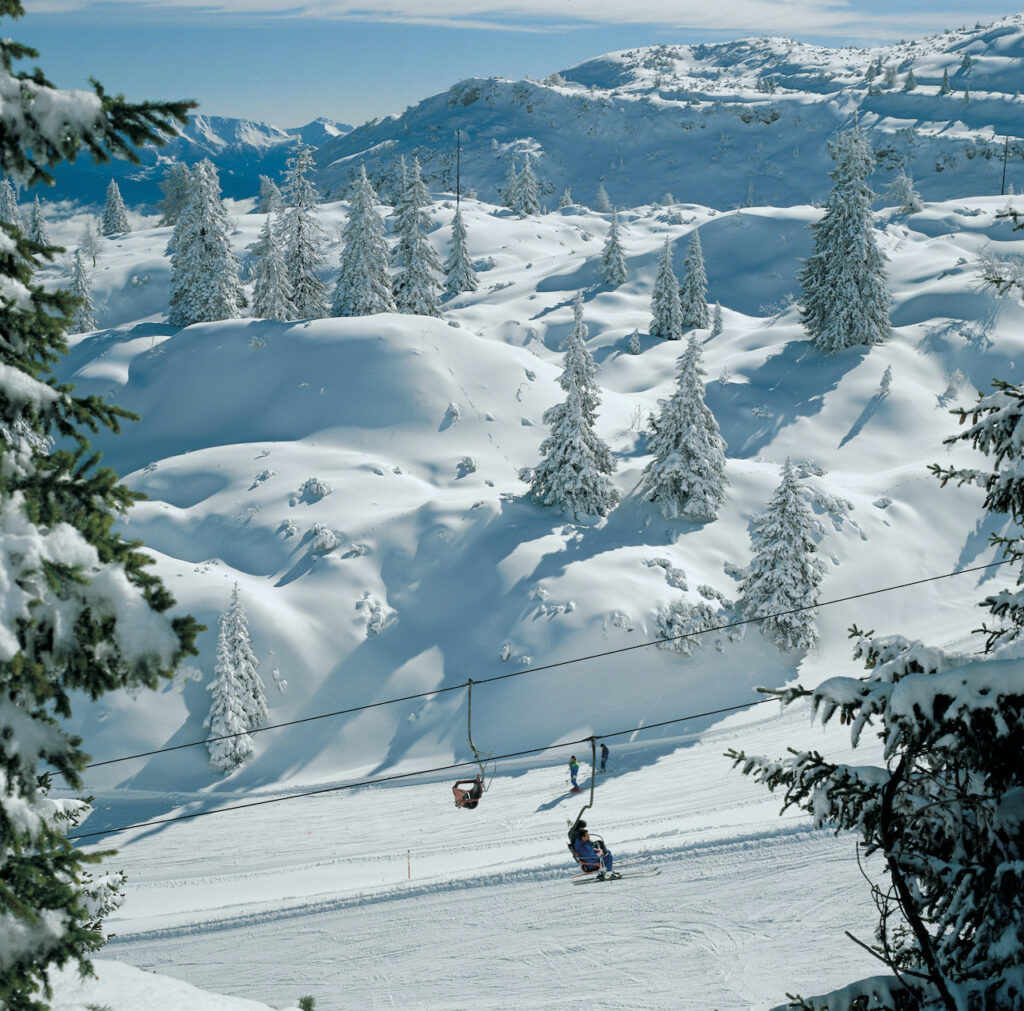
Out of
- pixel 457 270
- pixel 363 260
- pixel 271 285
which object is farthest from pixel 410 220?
pixel 457 270

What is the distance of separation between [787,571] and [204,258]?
45427mm

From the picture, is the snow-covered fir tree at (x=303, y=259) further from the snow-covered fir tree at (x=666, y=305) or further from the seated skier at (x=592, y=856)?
the seated skier at (x=592, y=856)

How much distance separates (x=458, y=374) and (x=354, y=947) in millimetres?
33312

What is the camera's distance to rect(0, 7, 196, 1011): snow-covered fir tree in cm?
407

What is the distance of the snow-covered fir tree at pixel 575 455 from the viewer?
3594 cm

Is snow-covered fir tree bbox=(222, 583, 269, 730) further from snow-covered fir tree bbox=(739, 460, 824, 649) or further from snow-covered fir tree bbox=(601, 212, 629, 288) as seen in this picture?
snow-covered fir tree bbox=(601, 212, 629, 288)

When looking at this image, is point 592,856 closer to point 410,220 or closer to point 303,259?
point 303,259

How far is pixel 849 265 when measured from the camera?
53.0 meters

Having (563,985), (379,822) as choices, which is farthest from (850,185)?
(563,985)

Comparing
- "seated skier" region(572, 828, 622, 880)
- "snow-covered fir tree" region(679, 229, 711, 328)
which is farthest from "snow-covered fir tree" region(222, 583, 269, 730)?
"snow-covered fir tree" region(679, 229, 711, 328)

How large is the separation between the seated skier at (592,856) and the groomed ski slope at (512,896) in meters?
1.41

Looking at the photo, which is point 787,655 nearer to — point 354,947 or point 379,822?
point 379,822

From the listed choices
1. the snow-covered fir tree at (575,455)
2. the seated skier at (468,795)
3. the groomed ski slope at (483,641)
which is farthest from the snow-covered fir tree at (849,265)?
the seated skier at (468,795)

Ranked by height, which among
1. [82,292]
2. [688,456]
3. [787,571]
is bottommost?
[787,571]
